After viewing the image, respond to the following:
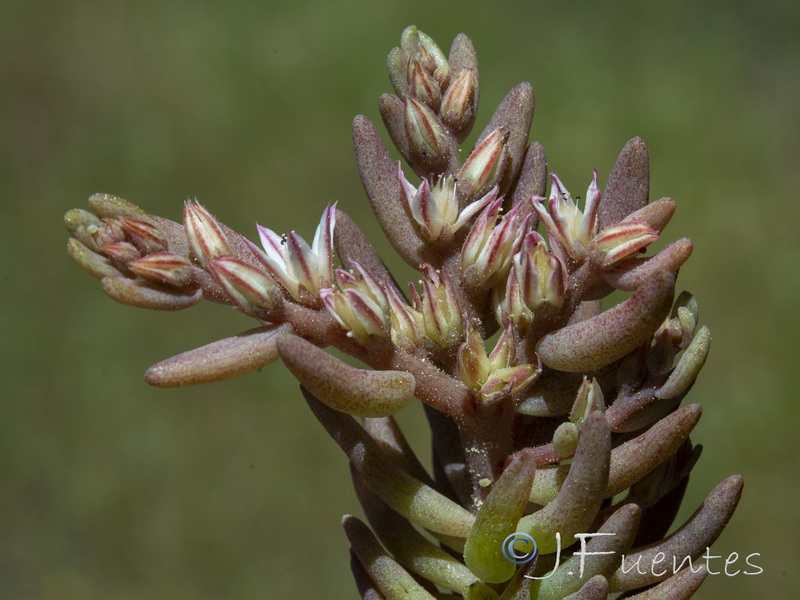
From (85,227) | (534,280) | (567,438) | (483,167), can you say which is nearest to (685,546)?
(567,438)

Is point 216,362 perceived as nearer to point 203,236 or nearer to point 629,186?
point 203,236

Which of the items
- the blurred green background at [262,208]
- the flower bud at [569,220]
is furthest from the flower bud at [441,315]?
the blurred green background at [262,208]

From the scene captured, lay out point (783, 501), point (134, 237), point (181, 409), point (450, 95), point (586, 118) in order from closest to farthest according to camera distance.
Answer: point (134, 237), point (450, 95), point (783, 501), point (181, 409), point (586, 118)

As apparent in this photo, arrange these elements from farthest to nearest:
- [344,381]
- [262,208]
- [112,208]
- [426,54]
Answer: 1. [262,208]
2. [426,54]
3. [112,208]
4. [344,381]

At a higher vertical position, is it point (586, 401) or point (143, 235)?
point (143, 235)

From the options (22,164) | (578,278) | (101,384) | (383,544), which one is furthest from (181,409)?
(578,278)

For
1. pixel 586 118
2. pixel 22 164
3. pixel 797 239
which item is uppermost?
pixel 22 164

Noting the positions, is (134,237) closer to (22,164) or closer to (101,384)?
(101,384)
